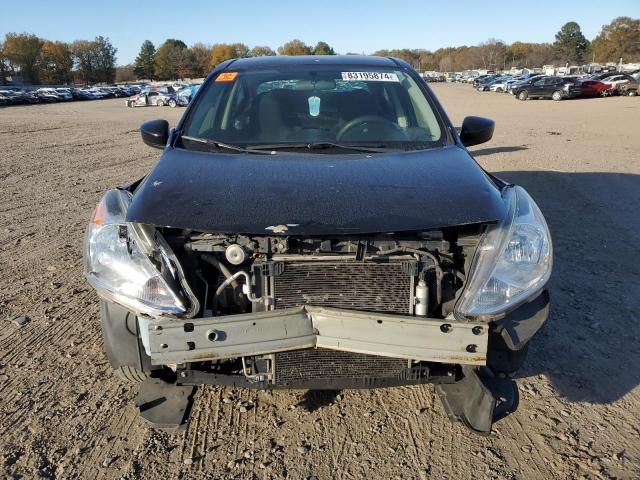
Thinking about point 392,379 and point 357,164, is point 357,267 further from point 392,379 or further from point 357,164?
point 357,164

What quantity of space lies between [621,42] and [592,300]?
116 metres

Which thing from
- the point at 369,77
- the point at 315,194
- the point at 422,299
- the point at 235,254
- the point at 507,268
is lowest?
the point at 422,299

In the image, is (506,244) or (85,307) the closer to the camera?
(506,244)

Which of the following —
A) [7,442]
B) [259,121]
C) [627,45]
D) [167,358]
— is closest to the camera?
[167,358]

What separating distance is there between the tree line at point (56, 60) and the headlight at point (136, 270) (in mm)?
111543

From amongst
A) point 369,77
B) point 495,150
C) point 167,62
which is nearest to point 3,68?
point 167,62

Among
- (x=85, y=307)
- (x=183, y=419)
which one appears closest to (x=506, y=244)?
(x=183, y=419)

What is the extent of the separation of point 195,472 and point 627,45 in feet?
391

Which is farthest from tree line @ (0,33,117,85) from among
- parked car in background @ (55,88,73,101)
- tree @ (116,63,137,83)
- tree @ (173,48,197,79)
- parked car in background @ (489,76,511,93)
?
parked car in background @ (489,76,511,93)

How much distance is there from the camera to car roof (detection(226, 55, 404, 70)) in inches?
171

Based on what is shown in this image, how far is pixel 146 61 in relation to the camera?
122 m

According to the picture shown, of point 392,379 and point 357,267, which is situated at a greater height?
point 357,267

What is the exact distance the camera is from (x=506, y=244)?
245 cm

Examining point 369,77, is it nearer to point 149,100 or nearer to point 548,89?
point 548,89
